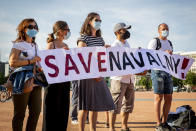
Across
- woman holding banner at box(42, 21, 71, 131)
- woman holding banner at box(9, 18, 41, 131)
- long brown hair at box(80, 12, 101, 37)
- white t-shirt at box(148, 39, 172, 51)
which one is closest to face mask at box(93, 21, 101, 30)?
long brown hair at box(80, 12, 101, 37)

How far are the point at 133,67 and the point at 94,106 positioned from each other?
4.18 ft

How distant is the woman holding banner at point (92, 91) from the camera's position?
345cm

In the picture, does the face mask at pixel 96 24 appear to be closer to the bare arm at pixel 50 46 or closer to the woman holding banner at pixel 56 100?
the woman holding banner at pixel 56 100

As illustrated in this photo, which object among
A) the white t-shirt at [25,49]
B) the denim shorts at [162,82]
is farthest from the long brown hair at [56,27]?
the denim shorts at [162,82]

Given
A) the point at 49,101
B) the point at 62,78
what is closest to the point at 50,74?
the point at 62,78

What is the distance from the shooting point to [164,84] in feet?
15.1

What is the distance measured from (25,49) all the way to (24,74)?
368 millimetres

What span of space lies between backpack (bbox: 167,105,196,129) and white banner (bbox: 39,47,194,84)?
0.79 meters

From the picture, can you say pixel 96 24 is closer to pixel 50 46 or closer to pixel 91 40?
pixel 91 40

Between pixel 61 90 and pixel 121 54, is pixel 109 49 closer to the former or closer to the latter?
pixel 121 54

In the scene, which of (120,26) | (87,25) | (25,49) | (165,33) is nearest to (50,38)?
(25,49)

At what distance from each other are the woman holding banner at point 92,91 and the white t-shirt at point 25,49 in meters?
0.81

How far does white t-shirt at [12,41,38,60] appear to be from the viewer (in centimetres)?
311

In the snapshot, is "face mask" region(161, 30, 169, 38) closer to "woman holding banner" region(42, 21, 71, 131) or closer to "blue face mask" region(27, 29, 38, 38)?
"woman holding banner" region(42, 21, 71, 131)
